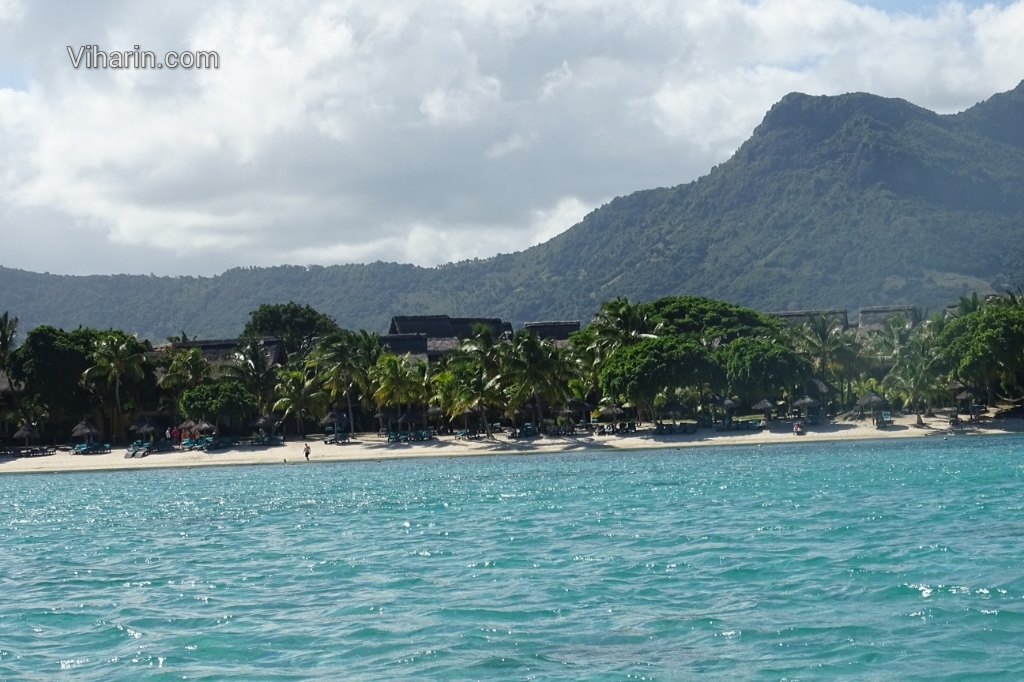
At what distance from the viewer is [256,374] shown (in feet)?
211

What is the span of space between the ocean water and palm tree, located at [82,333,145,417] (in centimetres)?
2857

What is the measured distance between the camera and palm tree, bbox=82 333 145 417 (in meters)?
62.1

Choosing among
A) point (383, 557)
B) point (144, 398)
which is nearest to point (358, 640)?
point (383, 557)

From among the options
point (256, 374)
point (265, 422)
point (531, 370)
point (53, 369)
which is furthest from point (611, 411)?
point (53, 369)

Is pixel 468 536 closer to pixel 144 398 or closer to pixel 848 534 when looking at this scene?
pixel 848 534

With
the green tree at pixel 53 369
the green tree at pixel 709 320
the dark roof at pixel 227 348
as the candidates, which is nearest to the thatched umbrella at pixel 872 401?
the green tree at pixel 709 320

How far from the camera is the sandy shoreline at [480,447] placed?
5197 centimetres

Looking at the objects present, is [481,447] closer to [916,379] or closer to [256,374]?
[256,374]

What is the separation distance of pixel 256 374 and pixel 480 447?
16.0 metres

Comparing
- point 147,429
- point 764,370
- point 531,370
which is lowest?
point 147,429

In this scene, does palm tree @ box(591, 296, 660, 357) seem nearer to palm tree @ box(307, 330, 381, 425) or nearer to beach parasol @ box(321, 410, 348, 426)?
palm tree @ box(307, 330, 381, 425)

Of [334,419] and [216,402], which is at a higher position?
[216,402]

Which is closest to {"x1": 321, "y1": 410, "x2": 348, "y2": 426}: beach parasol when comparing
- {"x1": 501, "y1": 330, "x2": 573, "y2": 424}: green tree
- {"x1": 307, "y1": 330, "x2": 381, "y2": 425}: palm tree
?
{"x1": 307, "y1": 330, "x2": 381, "y2": 425}: palm tree

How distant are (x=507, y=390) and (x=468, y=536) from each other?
32735 millimetres
